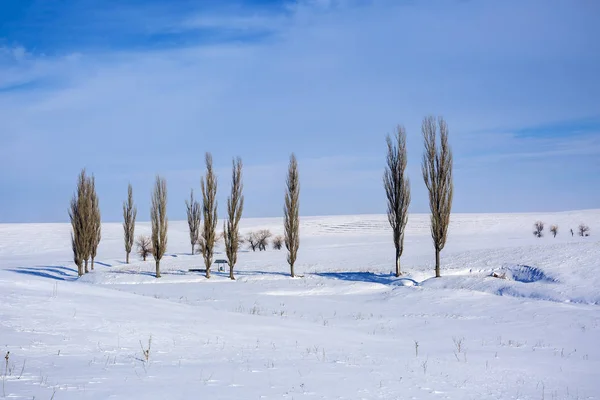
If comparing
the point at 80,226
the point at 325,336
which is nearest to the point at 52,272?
the point at 80,226

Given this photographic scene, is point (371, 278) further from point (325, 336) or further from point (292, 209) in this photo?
point (325, 336)

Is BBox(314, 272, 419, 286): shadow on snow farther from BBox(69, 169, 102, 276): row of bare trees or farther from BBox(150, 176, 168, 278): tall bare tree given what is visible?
BBox(69, 169, 102, 276): row of bare trees

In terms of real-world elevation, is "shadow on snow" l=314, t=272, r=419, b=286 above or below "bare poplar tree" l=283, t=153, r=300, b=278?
below

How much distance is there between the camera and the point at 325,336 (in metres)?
12.7

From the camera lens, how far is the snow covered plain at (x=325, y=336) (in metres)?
7.34

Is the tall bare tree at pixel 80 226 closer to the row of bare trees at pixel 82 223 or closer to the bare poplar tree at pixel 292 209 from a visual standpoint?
the row of bare trees at pixel 82 223

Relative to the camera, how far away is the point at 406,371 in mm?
8680

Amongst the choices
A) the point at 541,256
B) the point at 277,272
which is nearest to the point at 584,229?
the point at 541,256

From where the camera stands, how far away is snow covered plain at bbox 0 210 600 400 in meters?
7.34

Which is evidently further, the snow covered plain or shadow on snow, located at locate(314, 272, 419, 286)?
shadow on snow, located at locate(314, 272, 419, 286)

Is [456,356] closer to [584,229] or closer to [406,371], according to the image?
[406,371]

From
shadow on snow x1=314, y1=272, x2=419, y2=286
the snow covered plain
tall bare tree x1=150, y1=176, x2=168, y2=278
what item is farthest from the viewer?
tall bare tree x1=150, y1=176, x2=168, y2=278

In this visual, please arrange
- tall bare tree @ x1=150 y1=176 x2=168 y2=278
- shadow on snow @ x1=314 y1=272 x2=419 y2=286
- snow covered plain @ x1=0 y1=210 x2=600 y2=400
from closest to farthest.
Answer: snow covered plain @ x1=0 y1=210 x2=600 y2=400 → shadow on snow @ x1=314 y1=272 x2=419 y2=286 → tall bare tree @ x1=150 y1=176 x2=168 y2=278

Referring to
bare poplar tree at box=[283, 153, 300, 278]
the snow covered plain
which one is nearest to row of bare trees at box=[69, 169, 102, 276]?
the snow covered plain
